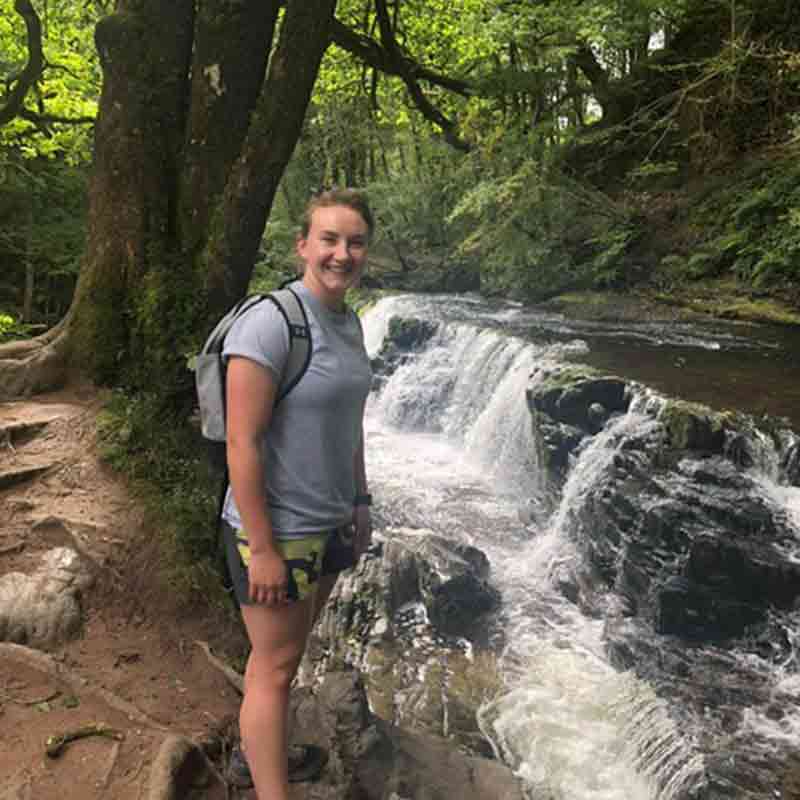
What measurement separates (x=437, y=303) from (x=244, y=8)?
11.1 m

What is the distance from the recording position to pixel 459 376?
36.1 feet

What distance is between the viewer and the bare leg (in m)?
2.15

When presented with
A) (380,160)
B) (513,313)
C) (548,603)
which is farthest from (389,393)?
(380,160)

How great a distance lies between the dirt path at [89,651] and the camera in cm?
245

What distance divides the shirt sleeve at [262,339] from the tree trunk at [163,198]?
8.67 ft

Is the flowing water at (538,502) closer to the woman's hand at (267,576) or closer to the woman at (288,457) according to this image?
the woman at (288,457)

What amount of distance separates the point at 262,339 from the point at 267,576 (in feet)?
2.24

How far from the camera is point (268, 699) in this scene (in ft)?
Answer: 7.09

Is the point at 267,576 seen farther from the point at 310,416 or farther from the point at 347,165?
the point at 347,165

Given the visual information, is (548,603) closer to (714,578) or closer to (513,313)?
(714,578)

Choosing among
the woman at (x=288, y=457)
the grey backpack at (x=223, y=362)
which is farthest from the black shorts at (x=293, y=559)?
the grey backpack at (x=223, y=362)

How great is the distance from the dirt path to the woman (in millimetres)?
684

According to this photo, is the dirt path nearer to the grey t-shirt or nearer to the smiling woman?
the grey t-shirt

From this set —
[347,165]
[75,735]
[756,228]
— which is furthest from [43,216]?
[347,165]
